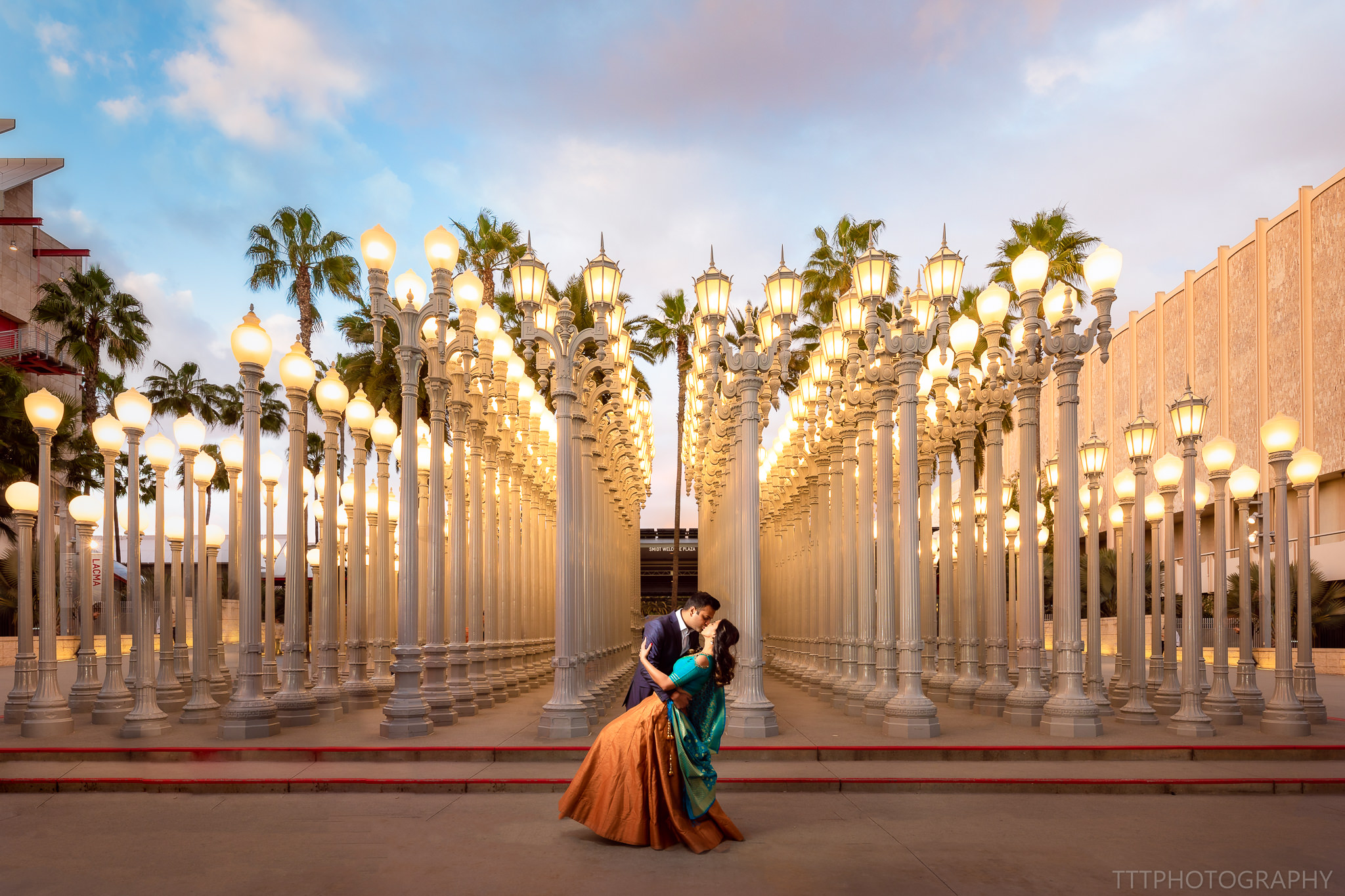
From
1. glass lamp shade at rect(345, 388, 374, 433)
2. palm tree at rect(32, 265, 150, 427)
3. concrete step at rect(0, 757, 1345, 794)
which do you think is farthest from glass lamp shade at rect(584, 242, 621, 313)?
palm tree at rect(32, 265, 150, 427)

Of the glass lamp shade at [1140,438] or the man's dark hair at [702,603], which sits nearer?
the man's dark hair at [702,603]

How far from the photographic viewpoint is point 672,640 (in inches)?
298

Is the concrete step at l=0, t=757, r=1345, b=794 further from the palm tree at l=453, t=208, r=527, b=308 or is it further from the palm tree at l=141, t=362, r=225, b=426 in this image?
the palm tree at l=141, t=362, r=225, b=426

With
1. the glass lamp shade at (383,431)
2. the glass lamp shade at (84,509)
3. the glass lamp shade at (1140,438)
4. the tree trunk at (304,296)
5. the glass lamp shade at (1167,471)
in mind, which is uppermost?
the tree trunk at (304,296)

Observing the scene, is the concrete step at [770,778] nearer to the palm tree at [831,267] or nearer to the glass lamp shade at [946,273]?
the glass lamp shade at [946,273]

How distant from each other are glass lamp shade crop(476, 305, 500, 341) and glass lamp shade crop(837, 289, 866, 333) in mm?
5085

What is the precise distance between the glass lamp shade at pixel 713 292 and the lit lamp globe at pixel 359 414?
5.83 m

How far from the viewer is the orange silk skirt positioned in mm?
7211

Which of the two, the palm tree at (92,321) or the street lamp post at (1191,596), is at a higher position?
the palm tree at (92,321)

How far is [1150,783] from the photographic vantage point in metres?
9.53

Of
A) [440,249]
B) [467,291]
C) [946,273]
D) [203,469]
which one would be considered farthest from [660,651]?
[203,469]

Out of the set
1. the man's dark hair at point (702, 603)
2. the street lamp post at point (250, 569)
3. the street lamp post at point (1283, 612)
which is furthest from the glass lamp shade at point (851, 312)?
the street lamp post at point (250, 569)

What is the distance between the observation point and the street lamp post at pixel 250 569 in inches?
465

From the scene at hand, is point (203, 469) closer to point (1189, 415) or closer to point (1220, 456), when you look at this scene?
point (1189, 415)
